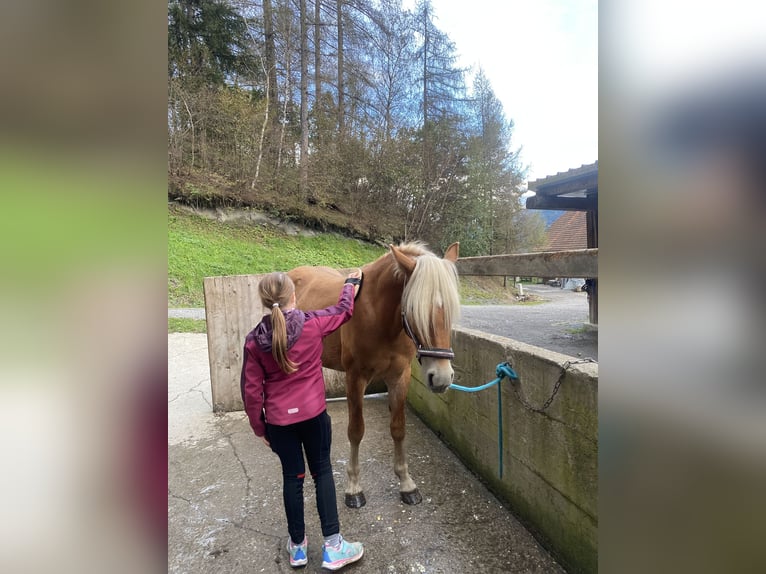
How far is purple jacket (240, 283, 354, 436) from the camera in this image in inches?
70.4

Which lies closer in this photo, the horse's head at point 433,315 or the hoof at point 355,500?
the horse's head at point 433,315

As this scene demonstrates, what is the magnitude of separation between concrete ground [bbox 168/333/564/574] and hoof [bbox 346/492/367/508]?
1.9 inches

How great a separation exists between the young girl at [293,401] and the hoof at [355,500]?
46 centimetres

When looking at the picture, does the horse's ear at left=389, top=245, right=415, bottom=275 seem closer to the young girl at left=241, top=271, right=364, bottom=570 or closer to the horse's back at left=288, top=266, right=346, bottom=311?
the young girl at left=241, top=271, right=364, bottom=570

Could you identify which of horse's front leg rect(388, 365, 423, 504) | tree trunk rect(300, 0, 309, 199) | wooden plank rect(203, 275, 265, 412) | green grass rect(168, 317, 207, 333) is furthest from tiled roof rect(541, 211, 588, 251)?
tree trunk rect(300, 0, 309, 199)

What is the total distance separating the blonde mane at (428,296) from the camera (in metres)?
1.95

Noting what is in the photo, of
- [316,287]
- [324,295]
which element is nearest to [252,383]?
[324,295]

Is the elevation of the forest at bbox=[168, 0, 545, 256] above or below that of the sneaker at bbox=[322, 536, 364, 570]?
above

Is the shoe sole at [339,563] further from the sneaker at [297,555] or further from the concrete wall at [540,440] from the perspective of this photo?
the concrete wall at [540,440]

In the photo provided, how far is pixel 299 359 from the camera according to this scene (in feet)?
6.05

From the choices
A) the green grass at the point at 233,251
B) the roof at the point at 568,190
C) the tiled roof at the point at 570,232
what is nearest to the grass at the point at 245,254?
the green grass at the point at 233,251

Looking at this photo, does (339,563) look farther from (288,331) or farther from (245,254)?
(245,254)

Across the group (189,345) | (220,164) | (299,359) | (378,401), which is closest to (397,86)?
(220,164)
